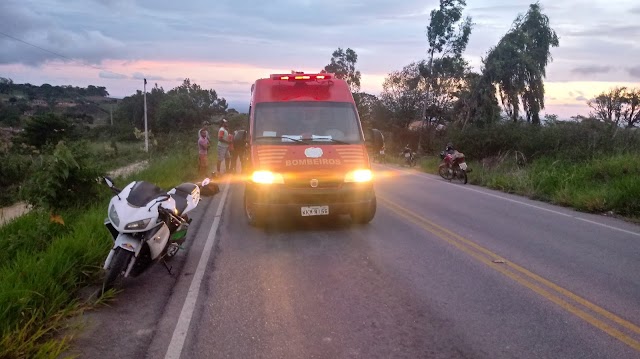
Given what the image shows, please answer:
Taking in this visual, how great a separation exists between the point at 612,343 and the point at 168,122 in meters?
70.9

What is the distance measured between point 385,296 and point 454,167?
13.0 meters

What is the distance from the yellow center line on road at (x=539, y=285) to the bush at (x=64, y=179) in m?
5.75

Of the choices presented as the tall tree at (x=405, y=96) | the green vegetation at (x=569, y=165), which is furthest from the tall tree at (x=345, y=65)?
the green vegetation at (x=569, y=165)

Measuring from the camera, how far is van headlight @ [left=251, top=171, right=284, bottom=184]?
7.89 m

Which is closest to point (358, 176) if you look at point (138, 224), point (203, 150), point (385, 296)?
point (385, 296)

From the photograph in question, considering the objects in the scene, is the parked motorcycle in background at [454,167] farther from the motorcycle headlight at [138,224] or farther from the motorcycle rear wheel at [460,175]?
the motorcycle headlight at [138,224]

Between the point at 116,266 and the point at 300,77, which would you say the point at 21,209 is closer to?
the point at 300,77

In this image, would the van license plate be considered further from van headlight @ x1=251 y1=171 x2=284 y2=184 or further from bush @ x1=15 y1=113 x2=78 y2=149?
bush @ x1=15 y1=113 x2=78 y2=149

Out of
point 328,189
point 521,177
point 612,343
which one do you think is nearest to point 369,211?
point 328,189

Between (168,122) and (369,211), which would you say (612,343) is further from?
(168,122)

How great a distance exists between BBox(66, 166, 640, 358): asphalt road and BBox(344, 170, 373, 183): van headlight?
0.83 metres

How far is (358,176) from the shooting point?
26.6 ft

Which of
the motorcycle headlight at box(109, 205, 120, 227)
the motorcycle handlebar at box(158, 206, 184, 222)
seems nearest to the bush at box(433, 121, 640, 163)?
the motorcycle handlebar at box(158, 206, 184, 222)

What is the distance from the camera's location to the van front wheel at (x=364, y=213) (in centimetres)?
826
